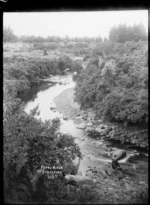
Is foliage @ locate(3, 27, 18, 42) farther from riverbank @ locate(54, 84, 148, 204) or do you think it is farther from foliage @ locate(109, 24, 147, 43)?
Answer: foliage @ locate(109, 24, 147, 43)

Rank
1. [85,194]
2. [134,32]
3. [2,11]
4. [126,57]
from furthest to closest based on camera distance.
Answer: [126,57], [134,32], [85,194], [2,11]

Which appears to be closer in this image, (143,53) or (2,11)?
(2,11)

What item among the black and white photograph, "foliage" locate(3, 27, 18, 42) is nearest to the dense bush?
the black and white photograph

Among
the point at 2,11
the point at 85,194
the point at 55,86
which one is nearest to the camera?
the point at 2,11

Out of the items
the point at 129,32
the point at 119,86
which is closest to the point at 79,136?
the point at 119,86

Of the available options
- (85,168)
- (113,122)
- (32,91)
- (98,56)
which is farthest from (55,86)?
(85,168)

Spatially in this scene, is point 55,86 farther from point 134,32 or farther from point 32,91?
point 134,32

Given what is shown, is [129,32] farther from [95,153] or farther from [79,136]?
[95,153]
